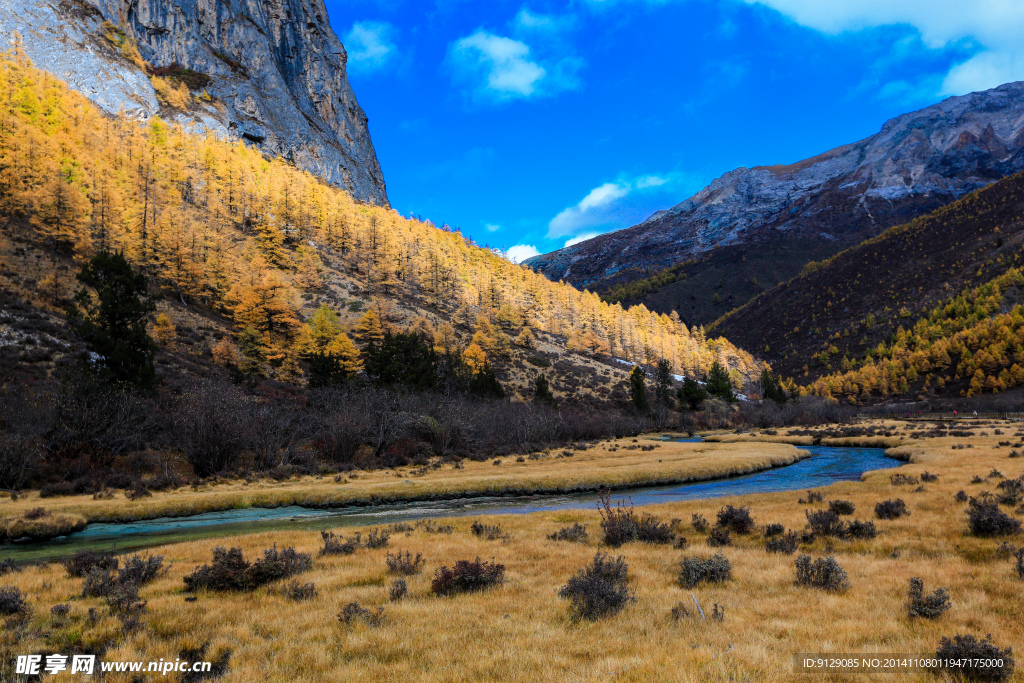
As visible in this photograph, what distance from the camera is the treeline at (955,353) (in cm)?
10125

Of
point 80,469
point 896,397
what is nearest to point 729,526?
point 80,469

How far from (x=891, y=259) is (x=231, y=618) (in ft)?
783

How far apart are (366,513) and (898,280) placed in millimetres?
209969

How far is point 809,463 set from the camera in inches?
1588

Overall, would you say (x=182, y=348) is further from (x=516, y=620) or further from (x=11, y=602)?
(x=516, y=620)

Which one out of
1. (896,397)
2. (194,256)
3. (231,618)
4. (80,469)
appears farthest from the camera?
(896,397)

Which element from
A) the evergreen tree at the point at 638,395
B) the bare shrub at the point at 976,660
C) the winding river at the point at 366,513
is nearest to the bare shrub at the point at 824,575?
the bare shrub at the point at 976,660

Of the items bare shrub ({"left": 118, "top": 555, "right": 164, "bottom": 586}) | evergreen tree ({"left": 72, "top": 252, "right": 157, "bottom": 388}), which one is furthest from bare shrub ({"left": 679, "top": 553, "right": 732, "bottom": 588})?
evergreen tree ({"left": 72, "top": 252, "right": 157, "bottom": 388})

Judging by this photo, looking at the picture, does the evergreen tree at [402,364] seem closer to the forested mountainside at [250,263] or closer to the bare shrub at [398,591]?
the forested mountainside at [250,263]

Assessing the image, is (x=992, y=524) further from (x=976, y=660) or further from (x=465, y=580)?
(x=465, y=580)

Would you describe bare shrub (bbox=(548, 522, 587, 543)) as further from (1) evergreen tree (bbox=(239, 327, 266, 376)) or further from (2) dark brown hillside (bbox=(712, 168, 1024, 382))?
(2) dark brown hillside (bbox=(712, 168, 1024, 382))

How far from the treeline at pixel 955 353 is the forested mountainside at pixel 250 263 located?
1301 inches

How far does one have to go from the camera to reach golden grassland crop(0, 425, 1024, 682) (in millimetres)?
6312

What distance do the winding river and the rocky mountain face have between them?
5201 inches
